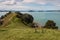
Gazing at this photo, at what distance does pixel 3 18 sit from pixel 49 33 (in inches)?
686

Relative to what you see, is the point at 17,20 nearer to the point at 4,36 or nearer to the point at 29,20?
the point at 29,20

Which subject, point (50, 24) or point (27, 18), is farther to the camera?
point (27, 18)

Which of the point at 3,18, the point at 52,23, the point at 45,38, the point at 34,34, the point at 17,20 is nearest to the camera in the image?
the point at 45,38

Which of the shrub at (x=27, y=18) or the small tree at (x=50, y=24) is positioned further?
the shrub at (x=27, y=18)

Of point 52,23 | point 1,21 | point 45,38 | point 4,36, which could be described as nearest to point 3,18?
point 1,21

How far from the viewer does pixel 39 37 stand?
608 inches

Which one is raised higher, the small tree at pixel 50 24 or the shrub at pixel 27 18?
the shrub at pixel 27 18

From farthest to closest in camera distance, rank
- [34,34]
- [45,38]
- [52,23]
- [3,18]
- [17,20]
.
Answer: [3,18], [17,20], [52,23], [34,34], [45,38]

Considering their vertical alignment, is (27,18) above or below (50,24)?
above

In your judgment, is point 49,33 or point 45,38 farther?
point 49,33

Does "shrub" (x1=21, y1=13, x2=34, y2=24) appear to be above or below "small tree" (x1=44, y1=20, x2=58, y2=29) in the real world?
above

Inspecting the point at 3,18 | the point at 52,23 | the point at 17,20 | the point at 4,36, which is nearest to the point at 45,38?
the point at 4,36

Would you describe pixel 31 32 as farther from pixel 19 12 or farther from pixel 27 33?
pixel 19 12

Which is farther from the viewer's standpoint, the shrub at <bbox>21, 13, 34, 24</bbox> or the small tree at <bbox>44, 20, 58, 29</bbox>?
the shrub at <bbox>21, 13, 34, 24</bbox>
